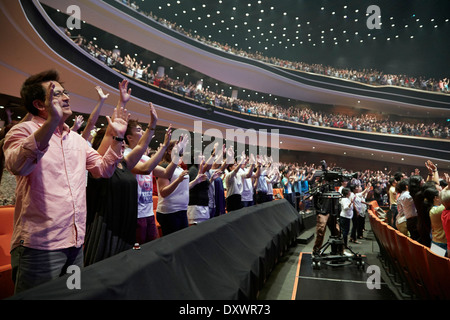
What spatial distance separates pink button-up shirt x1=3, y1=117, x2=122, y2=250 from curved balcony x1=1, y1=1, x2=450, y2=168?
5.99 meters

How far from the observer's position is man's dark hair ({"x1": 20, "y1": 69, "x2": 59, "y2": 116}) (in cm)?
162

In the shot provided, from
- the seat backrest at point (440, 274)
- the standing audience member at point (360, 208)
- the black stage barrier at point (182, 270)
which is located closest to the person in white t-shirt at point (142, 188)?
the black stage barrier at point (182, 270)

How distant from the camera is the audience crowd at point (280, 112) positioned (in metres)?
15.0

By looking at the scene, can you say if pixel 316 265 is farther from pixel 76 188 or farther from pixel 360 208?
pixel 76 188

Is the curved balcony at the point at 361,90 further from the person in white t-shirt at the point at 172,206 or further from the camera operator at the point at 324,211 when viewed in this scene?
the person in white t-shirt at the point at 172,206

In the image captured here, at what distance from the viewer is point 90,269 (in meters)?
1.43

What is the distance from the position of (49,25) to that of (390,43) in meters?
28.6

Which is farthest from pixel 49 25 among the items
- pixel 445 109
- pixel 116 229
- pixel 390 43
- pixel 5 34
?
pixel 390 43

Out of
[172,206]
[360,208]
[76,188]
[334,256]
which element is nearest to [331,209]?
[334,256]

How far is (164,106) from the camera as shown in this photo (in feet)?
47.8

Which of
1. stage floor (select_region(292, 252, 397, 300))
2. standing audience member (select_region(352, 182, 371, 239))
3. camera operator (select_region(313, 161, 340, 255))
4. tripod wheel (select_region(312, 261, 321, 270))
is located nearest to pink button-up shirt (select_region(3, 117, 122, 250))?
stage floor (select_region(292, 252, 397, 300))

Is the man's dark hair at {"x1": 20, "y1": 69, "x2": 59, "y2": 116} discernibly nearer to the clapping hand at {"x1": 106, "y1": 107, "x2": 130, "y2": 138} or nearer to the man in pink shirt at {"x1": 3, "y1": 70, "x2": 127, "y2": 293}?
the man in pink shirt at {"x1": 3, "y1": 70, "x2": 127, "y2": 293}

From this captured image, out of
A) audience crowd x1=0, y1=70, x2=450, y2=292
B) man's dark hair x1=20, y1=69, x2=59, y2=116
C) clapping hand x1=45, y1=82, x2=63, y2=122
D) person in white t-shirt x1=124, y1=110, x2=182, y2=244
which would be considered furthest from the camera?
person in white t-shirt x1=124, y1=110, x2=182, y2=244

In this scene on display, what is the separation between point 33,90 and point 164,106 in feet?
43.5
